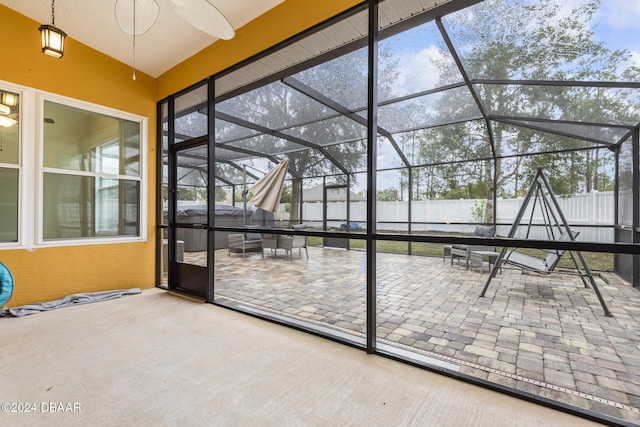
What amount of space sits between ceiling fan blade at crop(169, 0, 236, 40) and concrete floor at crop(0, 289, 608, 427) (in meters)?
2.44

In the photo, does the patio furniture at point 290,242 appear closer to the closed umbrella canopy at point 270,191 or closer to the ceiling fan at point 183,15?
the closed umbrella canopy at point 270,191

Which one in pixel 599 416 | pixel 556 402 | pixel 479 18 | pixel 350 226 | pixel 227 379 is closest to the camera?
pixel 599 416

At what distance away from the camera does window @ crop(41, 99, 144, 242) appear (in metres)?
3.43

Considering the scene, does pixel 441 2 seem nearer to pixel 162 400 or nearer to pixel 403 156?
pixel 162 400

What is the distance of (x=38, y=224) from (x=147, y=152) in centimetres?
158

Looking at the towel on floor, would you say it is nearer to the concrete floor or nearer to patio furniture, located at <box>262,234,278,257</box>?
the concrete floor

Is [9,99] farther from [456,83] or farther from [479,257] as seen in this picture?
[479,257]

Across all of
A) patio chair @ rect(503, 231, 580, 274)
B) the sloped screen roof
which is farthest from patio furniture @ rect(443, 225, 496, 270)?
the sloped screen roof

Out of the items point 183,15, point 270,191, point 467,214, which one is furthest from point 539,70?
point 183,15

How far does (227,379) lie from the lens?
1864mm

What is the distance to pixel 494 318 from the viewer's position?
120 inches

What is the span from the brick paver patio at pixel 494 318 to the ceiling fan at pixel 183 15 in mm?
2682

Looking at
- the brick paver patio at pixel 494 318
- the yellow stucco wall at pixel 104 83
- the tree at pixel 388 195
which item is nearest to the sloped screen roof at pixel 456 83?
the yellow stucco wall at pixel 104 83

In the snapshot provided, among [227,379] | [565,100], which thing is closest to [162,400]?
[227,379]
